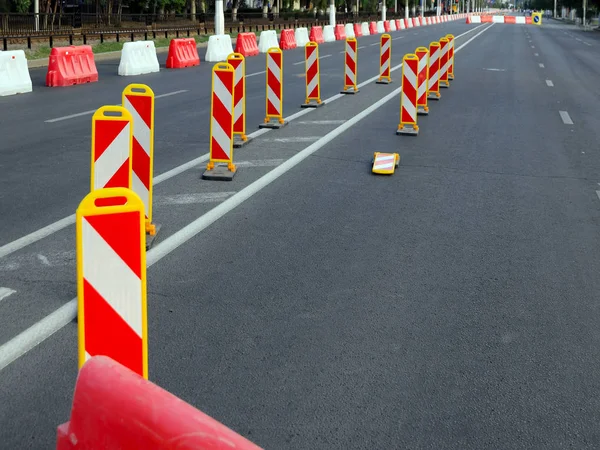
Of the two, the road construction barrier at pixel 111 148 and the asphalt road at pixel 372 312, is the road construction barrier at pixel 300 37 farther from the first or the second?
the road construction barrier at pixel 111 148

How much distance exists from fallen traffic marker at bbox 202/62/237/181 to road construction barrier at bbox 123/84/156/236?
7.09 feet


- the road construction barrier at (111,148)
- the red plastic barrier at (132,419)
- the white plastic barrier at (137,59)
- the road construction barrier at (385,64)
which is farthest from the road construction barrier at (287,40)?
the red plastic barrier at (132,419)

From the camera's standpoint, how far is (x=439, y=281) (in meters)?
6.40

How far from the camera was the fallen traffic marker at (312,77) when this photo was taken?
15.8 metres

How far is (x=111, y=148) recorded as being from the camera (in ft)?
20.6

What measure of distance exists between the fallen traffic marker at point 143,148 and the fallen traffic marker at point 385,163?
3837 mm

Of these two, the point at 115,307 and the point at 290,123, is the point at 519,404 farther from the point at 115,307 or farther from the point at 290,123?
the point at 290,123

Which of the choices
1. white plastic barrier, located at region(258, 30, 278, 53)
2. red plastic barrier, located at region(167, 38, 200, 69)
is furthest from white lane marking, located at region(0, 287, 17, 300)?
white plastic barrier, located at region(258, 30, 278, 53)

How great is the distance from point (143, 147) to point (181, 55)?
20.8 metres

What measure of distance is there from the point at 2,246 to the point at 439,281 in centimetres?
353

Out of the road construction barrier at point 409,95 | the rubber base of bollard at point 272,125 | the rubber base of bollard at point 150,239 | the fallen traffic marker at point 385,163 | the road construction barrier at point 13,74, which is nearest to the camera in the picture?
the rubber base of bollard at point 150,239

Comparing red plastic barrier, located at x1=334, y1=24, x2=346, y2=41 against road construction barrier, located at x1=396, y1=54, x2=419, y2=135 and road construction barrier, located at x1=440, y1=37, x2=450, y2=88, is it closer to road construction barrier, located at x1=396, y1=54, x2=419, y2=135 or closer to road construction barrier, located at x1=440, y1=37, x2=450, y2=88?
road construction barrier, located at x1=440, y1=37, x2=450, y2=88

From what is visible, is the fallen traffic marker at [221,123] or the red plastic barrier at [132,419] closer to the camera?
the red plastic barrier at [132,419]

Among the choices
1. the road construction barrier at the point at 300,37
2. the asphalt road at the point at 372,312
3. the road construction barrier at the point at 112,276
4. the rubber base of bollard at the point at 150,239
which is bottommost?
the asphalt road at the point at 372,312
